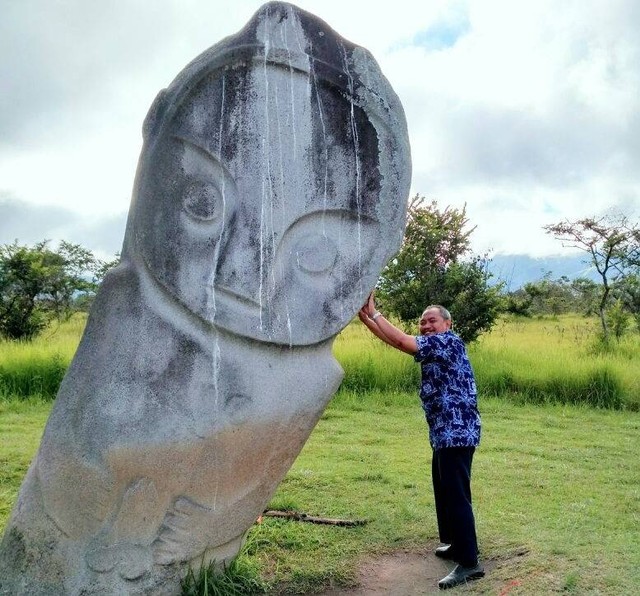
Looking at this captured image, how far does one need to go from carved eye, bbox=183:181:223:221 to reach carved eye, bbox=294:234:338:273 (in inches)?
16.8

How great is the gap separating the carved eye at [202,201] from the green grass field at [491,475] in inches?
76.6

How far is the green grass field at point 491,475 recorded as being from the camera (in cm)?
459

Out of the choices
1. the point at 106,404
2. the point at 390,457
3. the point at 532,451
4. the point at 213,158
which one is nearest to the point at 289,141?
the point at 213,158

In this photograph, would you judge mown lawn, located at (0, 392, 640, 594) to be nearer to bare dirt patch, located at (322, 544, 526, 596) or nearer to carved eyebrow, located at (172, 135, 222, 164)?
bare dirt patch, located at (322, 544, 526, 596)

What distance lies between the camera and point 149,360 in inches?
145

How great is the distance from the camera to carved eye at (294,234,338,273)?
12.6 ft

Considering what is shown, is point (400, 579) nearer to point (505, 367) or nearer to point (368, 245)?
point (368, 245)

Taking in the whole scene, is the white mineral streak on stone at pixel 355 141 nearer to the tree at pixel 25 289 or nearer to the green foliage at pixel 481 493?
the green foliage at pixel 481 493

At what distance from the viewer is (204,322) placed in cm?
371

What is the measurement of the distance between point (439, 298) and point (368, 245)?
975cm

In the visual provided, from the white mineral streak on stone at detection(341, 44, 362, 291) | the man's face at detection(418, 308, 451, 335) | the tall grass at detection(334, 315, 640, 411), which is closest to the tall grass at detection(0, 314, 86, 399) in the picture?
the tall grass at detection(334, 315, 640, 411)

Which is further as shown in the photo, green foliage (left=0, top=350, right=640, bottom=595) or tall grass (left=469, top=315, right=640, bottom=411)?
tall grass (left=469, top=315, right=640, bottom=411)

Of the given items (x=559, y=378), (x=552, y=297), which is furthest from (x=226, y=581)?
(x=552, y=297)

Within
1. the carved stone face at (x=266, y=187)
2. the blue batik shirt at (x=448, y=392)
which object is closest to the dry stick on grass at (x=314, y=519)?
the blue batik shirt at (x=448, y=392)
